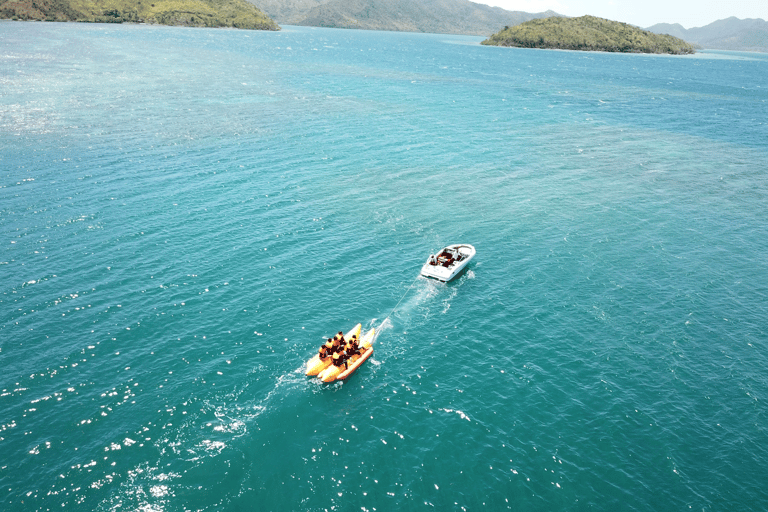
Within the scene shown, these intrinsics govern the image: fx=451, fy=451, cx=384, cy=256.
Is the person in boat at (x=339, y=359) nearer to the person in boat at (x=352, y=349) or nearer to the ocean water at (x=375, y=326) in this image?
the person in boat at (x=352, y=349)

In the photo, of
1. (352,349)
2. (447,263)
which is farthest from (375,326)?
(447,263)

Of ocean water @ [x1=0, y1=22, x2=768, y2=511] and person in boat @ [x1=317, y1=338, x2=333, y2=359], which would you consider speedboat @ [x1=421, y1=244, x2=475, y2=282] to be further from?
person in boat @ [x1=317, y1=338, x2=333, y2=359]

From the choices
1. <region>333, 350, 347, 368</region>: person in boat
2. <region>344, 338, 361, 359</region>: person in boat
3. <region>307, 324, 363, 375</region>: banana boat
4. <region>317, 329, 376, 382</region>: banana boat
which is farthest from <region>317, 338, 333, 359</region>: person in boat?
<region>344, 338, 361, 359</region>: person in boat

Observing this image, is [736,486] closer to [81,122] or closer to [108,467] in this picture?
[108,467]

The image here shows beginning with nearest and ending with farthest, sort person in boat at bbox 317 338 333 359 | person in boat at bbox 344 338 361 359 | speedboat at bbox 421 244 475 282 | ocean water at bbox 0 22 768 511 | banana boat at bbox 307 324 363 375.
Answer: ocean water at bbox 0 22 768 511
banana boat at bbox 307 324 363 375
person in boat at bbox 317 338 333 359
person in boat at bbox 344 338 361 359
speedboat at bbox 421 244 475 282

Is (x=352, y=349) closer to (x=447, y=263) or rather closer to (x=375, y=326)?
(x=375, y=326)

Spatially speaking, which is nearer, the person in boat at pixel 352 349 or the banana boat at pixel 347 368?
the banana boat at pixel 347 368

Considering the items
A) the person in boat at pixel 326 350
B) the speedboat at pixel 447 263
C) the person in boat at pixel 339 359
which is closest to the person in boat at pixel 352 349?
the person in boat at pixel 339 359
